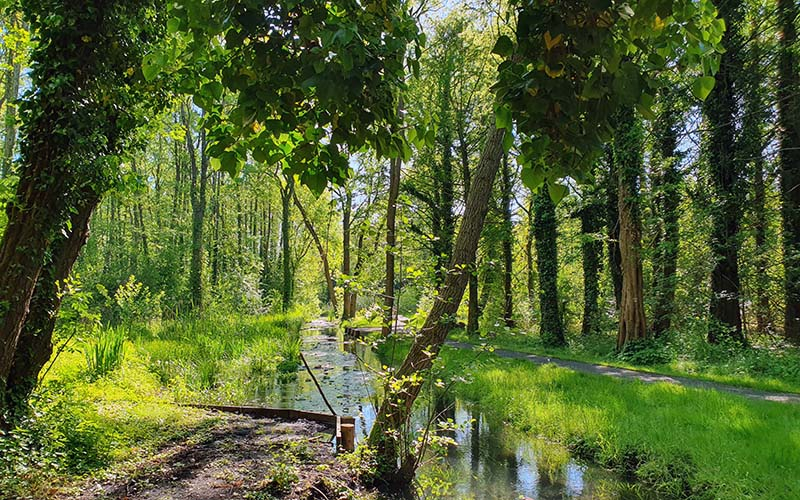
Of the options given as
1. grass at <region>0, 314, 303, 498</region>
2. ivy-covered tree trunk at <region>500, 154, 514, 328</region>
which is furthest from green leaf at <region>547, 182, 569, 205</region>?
ivy-covered tree trunk at <region>500, 154, 514, 328</region>

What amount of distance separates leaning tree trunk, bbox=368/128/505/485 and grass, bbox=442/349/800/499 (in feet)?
1.34

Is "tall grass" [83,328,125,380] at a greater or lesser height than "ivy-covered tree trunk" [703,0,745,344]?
lesser

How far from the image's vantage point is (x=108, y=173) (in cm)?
368

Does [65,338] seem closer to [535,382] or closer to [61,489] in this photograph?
[61,489]

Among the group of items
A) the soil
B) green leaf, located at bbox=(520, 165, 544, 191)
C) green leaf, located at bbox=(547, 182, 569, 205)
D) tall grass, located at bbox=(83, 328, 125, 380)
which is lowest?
the soil

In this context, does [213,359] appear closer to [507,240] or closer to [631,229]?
[631,229]

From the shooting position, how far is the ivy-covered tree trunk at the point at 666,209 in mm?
11305

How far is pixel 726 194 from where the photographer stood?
412 inches

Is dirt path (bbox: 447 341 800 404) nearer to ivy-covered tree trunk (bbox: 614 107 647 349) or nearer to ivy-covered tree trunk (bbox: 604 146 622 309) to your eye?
ivy-covered tree trunk (bbox: 614 107 647 349)

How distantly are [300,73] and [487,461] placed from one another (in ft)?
18.4

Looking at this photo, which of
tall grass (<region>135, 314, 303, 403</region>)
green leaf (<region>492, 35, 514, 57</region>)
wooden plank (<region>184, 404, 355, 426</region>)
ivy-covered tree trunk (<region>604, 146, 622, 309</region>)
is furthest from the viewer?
ivy-covered tree trunk (<region>604, 146, 622, 309</region>)

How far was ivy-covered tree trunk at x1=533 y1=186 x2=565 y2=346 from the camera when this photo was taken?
13555mm

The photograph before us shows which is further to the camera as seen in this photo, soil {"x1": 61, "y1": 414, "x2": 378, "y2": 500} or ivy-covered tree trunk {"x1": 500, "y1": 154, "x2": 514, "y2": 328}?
ivy-covered tree trunk {"x1": 500, "y1": 154, "x2": 514, "y2": 328}

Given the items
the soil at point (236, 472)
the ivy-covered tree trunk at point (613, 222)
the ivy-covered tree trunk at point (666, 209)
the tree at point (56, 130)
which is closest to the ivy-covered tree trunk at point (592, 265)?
the ivy-covered tree trunk at point (613, 222)
